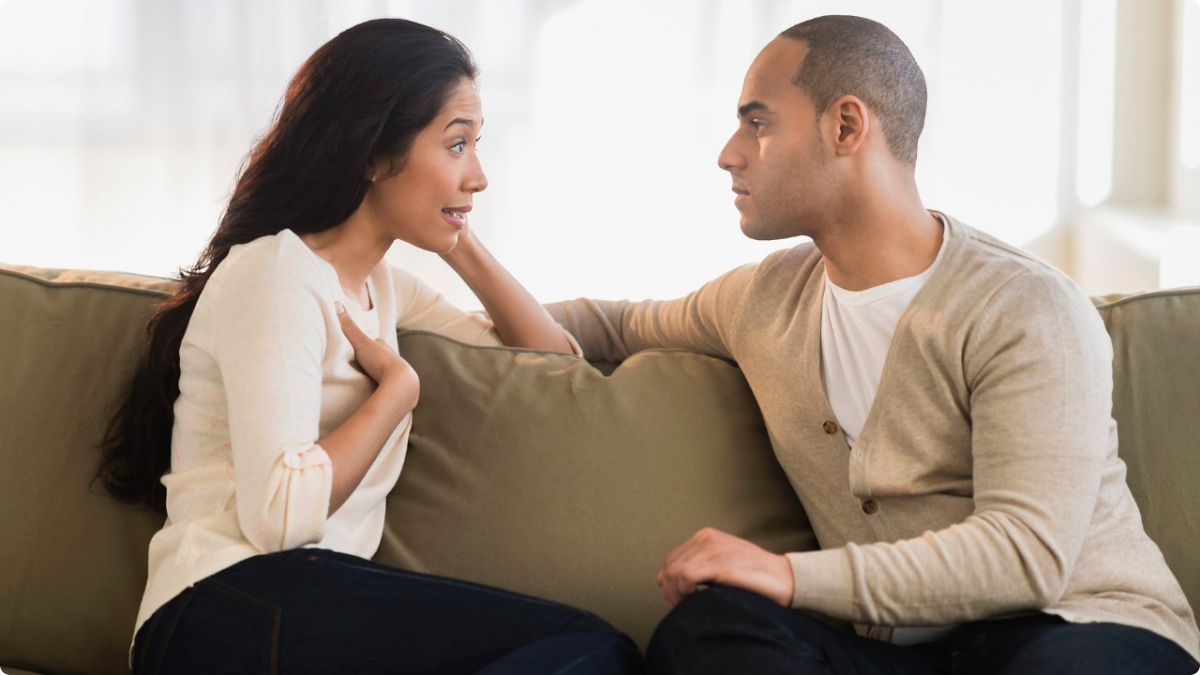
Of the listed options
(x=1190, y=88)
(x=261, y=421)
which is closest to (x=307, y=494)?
(x=261, y=421)

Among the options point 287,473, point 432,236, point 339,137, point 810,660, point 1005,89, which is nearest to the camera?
point 810,660

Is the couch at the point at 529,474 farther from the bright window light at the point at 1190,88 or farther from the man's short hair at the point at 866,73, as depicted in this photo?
the bright window light at the point at 1190,88

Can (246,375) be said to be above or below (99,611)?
above

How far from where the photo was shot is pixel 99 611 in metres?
1.70

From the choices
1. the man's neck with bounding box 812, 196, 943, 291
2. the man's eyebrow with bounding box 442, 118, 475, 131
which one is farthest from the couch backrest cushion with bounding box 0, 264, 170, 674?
the man's neck with bounding box 812, 196, 943, 291

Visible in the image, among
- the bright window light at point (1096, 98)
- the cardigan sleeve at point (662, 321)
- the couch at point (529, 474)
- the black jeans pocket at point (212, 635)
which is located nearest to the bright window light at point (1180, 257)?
the bright window light at point (1096, 98)

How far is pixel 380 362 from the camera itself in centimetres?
162

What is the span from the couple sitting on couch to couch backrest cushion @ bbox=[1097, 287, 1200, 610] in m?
0.13

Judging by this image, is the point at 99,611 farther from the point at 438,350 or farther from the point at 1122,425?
the point at 1122,425

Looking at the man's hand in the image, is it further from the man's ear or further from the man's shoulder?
the man's ear

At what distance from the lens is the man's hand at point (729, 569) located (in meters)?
1.34

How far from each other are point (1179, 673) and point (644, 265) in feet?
5.94

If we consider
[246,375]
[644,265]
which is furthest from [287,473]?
[644,265]

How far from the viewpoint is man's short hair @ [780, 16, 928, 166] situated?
1655mm
